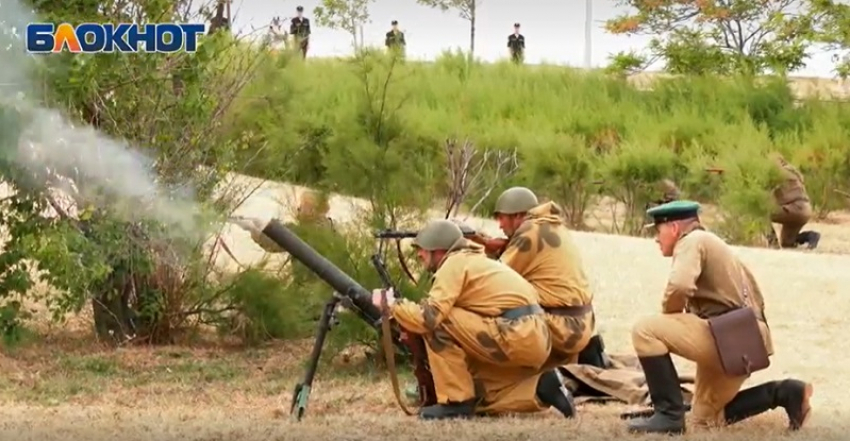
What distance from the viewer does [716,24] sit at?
27562 millimetres

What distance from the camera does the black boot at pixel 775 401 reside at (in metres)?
7.48

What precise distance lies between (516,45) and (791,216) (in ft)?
40.3

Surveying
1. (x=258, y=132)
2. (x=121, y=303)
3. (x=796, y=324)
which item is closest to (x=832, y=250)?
(x=796, y=324)

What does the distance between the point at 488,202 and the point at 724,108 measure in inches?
337

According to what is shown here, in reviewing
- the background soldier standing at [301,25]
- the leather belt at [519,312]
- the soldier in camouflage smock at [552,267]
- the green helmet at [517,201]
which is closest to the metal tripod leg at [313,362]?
the leather belt at [519,312]

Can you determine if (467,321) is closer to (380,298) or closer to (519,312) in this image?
(519,312)

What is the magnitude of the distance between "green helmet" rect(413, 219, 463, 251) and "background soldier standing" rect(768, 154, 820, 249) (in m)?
11.4

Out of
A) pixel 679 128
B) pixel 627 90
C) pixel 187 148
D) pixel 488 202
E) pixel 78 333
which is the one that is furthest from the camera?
pixel 627 90

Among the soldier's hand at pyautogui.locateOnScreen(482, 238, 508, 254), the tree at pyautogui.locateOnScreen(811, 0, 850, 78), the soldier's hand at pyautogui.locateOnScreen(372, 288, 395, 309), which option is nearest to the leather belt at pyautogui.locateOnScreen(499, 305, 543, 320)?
the soldier's hand at pyautogui.locateOnScreen(372, 288, 395, 309)

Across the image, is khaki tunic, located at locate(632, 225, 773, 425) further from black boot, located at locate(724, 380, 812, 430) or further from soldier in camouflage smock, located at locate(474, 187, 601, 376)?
soldier in camouflage smock, located at locate(474, 187, 601, 376)

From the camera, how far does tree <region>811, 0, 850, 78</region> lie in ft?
81.0

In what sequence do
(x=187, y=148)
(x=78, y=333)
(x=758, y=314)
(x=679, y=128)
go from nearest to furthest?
(x=758, y=314)
(x=187, y=148)
(x=78, y=333)
(x=679, y=128)

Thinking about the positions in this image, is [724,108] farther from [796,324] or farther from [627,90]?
[796,324]

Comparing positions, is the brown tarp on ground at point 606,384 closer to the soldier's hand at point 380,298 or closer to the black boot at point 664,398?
the black boot at point 664,398
